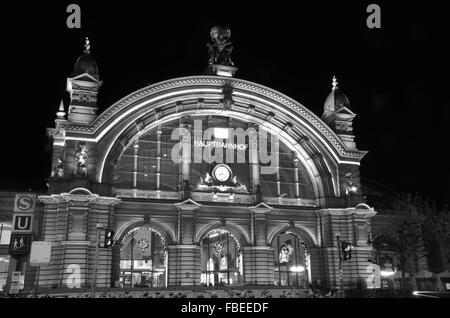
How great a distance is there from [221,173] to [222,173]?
0.35ft

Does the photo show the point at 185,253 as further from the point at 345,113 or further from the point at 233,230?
the point at 345,113

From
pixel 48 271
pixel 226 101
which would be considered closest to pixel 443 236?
pixel 226 101

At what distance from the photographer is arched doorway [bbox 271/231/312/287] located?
169ft

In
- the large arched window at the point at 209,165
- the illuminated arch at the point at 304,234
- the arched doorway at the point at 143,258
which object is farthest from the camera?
the illuminated arch at the point at 304,234

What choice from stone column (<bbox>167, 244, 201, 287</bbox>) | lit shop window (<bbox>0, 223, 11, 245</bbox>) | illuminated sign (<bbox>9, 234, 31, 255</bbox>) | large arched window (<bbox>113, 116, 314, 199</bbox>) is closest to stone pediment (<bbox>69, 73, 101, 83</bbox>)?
large arched window (<bbox>113, 116, 314, 199</bbox>)

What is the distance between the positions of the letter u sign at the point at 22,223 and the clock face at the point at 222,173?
74.1ft

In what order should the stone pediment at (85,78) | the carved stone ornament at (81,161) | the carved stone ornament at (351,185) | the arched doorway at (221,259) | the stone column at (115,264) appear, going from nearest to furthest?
the stone column at (115,264), the carved stone ornament at (81,161), the stone pediment at (85,78), the arched doorway at (221,259), the carved stone ornament at (351,185)

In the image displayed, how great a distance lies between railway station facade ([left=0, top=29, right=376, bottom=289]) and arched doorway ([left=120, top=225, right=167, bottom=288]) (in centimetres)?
9

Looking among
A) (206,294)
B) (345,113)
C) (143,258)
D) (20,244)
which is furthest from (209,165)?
(20,244)

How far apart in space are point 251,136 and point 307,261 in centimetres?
1438

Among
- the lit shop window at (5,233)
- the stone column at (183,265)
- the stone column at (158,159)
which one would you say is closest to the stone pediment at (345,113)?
the stone column at (158,159)

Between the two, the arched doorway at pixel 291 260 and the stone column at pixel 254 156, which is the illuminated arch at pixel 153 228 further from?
the arched doorway at pixel 291 260

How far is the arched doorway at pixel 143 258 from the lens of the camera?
152 feet

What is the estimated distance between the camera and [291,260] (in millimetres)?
52250
